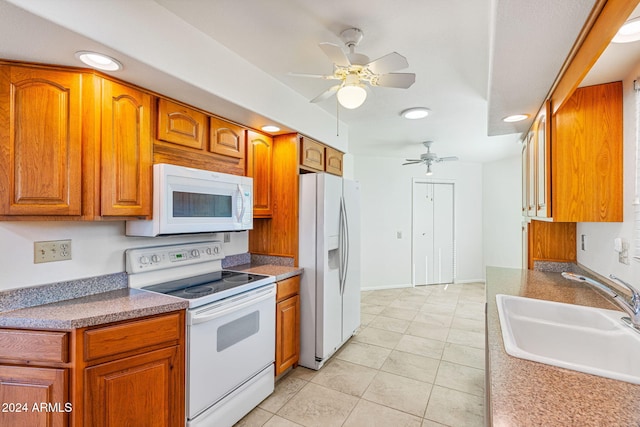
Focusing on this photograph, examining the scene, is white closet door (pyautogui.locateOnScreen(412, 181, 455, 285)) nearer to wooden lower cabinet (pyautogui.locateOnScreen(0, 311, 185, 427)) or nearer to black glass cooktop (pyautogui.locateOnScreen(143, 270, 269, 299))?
black glass cooktop (pyautogui.locateOnScreen(143, 270, 269, 299))

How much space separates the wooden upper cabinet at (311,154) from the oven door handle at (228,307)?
1.22 meters

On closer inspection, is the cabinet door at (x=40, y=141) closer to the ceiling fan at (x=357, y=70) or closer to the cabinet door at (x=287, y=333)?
the ceiling fan at (x=357, y=70)

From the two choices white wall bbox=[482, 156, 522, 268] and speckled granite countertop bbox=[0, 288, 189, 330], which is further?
white wall bbox=[482, 156, 522, 268]

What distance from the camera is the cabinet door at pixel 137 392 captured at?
1391 millimetres

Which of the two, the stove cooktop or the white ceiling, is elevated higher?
the white ceiling

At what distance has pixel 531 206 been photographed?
239 cm

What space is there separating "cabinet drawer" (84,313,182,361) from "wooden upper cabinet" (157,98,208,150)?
43.1 inches

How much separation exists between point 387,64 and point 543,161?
120cm

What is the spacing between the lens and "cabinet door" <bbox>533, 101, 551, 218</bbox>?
6.05ft

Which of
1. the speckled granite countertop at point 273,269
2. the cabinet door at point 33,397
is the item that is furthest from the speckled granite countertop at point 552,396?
the cabinet door at point 33,397

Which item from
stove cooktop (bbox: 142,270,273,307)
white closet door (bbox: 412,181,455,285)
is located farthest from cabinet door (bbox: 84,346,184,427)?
white closet door (bbox: 412,181,455,285)

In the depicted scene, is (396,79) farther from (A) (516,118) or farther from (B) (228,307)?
(B) (228,307)

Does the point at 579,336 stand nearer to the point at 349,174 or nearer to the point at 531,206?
the point at 531,206

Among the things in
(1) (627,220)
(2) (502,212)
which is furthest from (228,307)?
(2) (502,212)
